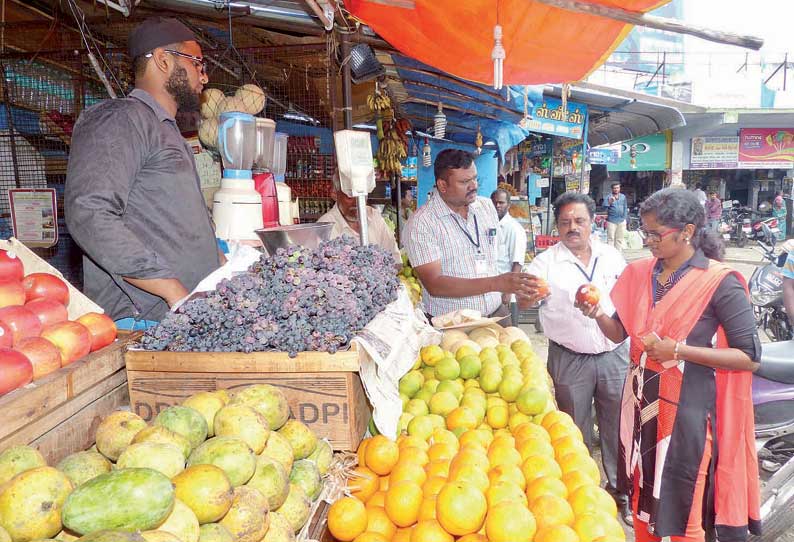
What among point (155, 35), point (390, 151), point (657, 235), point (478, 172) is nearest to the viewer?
point (155, 35)

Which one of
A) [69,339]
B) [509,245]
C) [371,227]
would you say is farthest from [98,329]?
[509,245]

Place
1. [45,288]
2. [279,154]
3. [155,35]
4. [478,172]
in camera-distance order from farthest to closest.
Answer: [478,172], [279,154], [155,35], [45,288]

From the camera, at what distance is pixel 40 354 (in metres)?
1.48

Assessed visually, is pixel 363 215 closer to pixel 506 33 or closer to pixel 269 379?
pixel 269 379

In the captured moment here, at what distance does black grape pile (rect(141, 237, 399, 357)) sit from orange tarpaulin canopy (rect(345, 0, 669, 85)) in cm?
210

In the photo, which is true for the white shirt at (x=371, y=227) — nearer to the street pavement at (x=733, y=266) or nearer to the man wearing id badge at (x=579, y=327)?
the man wearing id badge at (x=579, y=327)

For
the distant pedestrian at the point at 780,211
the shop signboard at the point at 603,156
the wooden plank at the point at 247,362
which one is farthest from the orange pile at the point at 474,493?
the distant pedestrian at the point at 780,211

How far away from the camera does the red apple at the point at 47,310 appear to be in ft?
5.59

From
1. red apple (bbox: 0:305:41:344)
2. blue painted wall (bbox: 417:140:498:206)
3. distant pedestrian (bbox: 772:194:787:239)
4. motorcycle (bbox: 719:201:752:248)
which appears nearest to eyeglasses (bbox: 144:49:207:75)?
red apple (bbox: 0:305:41:344)

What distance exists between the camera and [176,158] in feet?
7.77

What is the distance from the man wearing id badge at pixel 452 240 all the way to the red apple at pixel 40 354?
103 inches

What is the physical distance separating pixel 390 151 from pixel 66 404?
6200mm

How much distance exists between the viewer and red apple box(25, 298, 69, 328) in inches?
67.1

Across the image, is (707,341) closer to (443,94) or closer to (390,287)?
(390,287)
